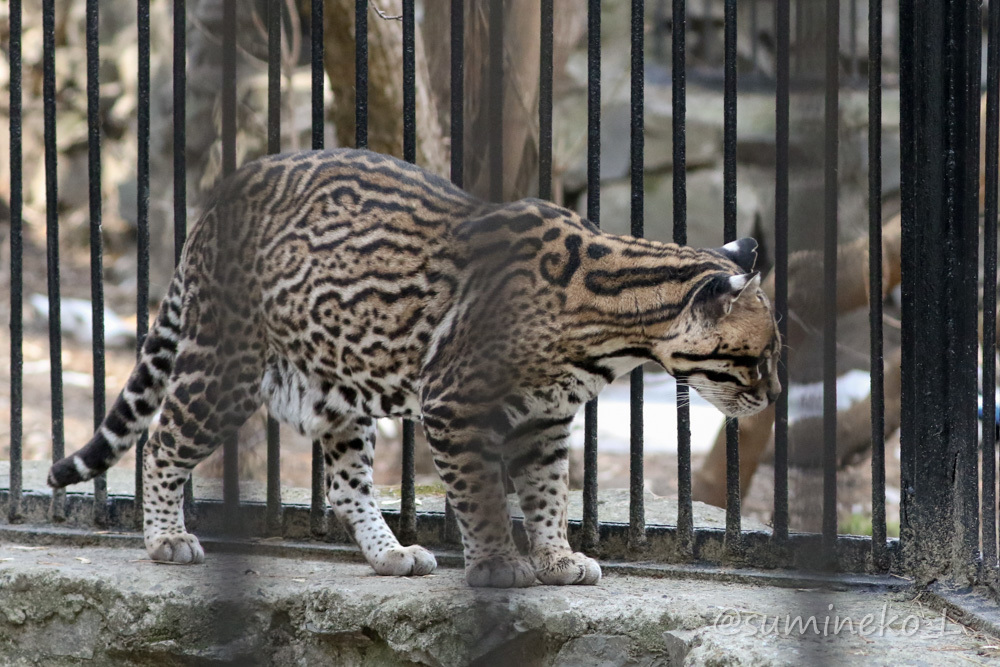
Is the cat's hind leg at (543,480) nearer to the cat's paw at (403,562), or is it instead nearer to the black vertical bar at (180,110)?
the cat's paw at (403,562)

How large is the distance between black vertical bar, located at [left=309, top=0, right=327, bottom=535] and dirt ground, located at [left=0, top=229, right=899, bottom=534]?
4.81 feet

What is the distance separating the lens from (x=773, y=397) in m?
3.88

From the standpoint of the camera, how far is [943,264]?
3811 millimetres

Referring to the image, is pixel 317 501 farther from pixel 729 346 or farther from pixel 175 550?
pixel 729 346

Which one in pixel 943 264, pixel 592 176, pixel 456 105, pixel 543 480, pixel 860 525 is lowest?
pixel 860 525

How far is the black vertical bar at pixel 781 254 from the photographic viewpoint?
157 inches

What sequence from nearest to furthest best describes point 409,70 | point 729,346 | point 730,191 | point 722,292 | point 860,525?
point 722,292
point 729,346
point 730,191
point 409,70
point 860,525

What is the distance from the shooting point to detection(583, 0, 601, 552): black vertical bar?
4.05 m

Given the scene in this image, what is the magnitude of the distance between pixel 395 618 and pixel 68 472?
1.41m

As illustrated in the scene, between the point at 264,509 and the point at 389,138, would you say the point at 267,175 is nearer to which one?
the point at 264,509

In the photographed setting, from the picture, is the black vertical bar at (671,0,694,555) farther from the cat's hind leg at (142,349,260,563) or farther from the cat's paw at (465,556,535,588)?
the cat's hind leg at (142,349,260,563)

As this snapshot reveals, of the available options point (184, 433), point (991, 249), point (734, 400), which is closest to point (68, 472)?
point (184, 433)

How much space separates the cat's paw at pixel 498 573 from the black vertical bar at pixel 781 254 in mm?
953

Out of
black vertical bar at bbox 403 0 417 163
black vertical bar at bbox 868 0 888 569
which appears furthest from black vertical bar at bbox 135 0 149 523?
black vertical bar at bbox 868 0 888 569
